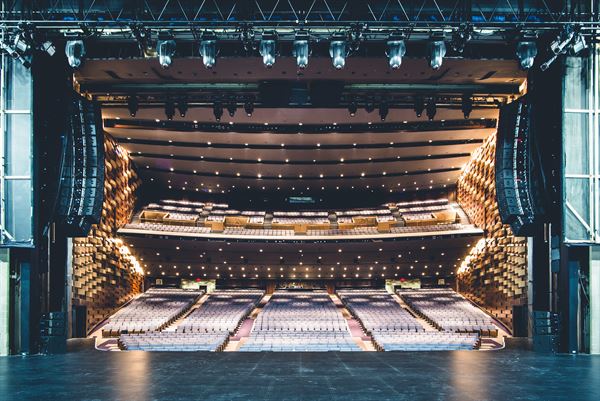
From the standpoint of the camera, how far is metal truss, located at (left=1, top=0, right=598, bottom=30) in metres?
12.6

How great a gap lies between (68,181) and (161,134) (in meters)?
13.6

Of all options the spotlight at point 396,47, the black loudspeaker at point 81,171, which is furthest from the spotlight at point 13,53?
the spotlight at point 396,47

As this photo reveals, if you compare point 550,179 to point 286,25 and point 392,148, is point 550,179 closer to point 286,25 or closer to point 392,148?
point 286,25

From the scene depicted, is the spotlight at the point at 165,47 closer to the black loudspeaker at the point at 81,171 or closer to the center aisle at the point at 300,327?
the black loudspeaker at the point at 81,171

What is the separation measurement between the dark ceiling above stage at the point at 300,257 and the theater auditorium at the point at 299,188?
220 mm

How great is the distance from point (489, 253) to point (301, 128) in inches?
483

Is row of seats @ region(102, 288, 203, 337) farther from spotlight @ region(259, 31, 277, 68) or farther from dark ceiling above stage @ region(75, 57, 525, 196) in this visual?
spotlight @ region(259, 31, 277, 68)

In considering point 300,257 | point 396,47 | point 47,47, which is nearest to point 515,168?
point 396,47

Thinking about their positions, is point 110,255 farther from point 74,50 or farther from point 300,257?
point 74,50

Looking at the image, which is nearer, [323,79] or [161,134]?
[323,79]

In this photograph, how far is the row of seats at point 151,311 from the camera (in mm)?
24781

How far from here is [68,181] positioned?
1578 centimetres

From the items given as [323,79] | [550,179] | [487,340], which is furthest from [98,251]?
[550,179]

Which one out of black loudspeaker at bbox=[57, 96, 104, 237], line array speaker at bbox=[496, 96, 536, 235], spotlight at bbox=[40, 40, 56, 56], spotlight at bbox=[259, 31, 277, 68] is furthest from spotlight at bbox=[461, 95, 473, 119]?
spotlight at bbox=[40, 40, 56, 56]
